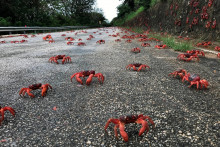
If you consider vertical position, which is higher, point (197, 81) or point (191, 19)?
point (191, 19)

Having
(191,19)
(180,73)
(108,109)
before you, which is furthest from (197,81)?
(191,19)

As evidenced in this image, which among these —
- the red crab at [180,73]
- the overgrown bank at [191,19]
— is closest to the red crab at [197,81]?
the red crab at [180,73]

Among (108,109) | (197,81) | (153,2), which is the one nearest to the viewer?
(108,109)

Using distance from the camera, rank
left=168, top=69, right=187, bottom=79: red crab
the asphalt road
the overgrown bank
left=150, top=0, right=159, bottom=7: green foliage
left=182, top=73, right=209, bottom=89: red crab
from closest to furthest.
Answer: the asphalt road, left=182, top=73, right=209, bottom=89: red crab, left=168, top=69, right=187, bottom=79: red crab, the overgrown bank, left=150, top=0, right=159, bottom=7: green foliage

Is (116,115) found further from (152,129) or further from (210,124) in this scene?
(210,124)

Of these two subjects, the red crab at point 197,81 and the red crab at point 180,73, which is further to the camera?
the red crab at point 180,73

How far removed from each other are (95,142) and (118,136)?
271 millimetres

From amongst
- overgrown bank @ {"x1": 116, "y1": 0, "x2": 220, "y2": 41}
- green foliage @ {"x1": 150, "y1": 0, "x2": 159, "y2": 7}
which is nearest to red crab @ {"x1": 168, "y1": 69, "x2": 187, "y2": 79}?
overgrown bank @ {"x1": 116, "y1": 0, "x2": 220, "y2": 41}

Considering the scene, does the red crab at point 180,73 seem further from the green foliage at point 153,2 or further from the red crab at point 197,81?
the green foliage at point 153,2

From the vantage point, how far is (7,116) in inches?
85.7

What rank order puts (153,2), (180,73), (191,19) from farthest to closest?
(153,2)
(191,19)
(180,73)

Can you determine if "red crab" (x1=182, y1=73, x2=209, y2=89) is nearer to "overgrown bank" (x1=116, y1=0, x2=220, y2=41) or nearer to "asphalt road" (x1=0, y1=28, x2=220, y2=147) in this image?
"asphalt road" (x1=0, y1=28, x2=220, y2=147)

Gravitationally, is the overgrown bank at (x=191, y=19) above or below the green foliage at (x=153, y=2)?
below

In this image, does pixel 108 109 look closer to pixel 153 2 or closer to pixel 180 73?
pixel 180 73
